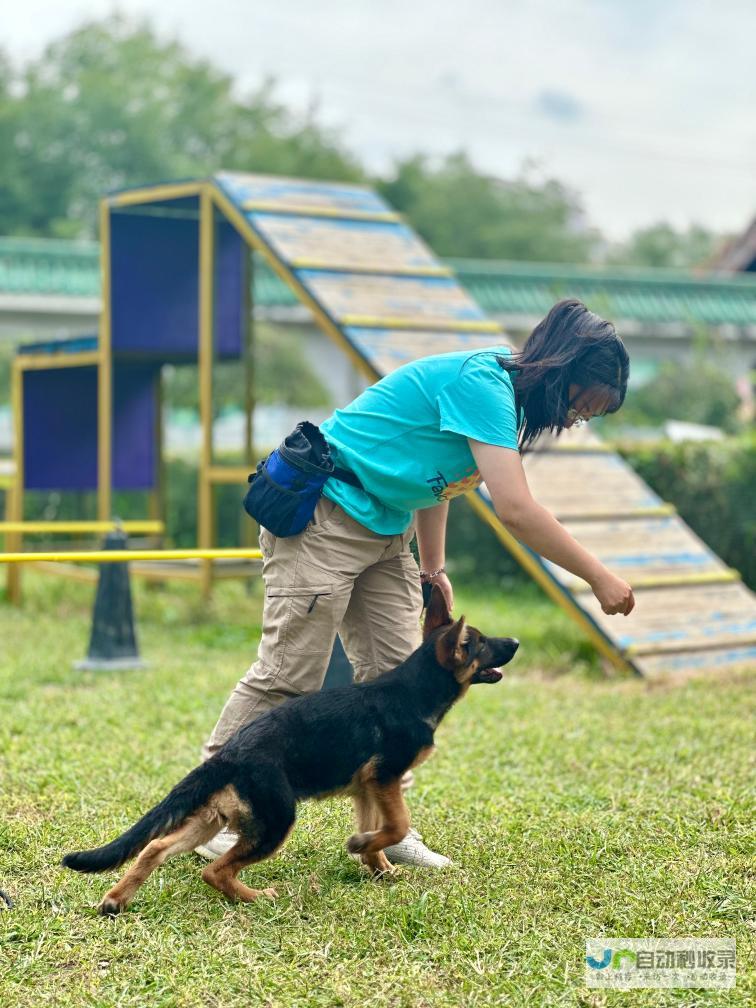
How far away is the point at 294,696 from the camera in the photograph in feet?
11.5

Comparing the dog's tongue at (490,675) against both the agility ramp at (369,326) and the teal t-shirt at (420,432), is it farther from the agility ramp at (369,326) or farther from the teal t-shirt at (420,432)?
the agility ramp at (369,326)

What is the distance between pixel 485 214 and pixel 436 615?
30.7 m

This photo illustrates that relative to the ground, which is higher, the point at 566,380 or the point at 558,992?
the point at 566,380

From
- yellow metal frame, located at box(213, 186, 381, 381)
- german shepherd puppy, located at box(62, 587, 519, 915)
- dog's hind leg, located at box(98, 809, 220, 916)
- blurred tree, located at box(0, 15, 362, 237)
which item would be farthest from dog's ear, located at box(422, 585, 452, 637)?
blurred tree, located at box(0, 15, 362, 237)

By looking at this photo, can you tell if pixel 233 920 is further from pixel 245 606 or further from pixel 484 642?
pixel 245 606

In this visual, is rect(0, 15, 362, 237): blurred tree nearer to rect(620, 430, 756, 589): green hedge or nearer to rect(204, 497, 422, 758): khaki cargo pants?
rect(620, 430, 756, 589): green hedge

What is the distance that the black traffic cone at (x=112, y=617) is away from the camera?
676cm

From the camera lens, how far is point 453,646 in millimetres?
3365

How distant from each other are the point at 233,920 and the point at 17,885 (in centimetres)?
67

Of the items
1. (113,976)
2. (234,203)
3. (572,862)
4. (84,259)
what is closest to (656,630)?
(572,862)

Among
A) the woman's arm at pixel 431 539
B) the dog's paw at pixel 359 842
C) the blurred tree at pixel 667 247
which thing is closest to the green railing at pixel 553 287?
the woman's arm at pixel 431 539

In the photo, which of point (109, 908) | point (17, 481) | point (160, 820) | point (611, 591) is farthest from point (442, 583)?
point (17, 481)

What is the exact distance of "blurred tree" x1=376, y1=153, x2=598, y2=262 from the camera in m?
31.3

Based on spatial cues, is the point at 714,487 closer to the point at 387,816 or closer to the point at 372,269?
the point at 372,269
